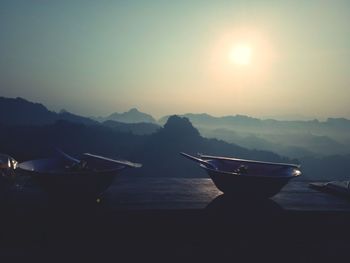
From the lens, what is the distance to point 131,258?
204cm

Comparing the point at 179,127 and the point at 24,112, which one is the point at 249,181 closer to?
the point at 179,127

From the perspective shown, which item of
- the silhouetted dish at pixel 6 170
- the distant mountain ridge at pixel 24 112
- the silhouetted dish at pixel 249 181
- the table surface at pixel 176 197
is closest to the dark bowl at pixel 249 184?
the silhouetted dish at pixel 249 181

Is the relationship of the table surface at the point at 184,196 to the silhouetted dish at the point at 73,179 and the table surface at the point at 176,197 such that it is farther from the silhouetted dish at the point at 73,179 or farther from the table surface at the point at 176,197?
the silhouetted dish at the point at 73,179

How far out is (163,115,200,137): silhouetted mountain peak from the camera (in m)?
91.3

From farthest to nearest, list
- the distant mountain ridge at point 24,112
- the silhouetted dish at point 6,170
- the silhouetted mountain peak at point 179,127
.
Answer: the distant mountain ridge at point 24,112 < the silhouetted mountain peak at point 179,127 < the silhouetted dish at point 6,170

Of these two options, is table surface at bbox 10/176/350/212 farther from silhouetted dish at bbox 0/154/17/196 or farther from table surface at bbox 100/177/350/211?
silhouetted dish at bbox 0/154/17/196

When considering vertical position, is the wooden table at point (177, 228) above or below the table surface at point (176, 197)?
below

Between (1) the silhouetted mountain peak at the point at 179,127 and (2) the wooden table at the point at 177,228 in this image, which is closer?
(2) the wooden table at the point at 177,228

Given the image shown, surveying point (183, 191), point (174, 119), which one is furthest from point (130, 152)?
point (183, 191)

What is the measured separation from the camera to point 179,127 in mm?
93188

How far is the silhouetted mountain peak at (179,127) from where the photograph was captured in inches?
3595

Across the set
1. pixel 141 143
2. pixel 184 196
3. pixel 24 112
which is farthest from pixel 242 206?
pixel 24 112

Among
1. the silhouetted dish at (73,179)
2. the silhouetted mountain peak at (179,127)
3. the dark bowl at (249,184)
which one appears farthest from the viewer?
the silhouetted mountain peak at (179,127)

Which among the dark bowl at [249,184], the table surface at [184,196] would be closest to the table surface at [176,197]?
the table surface at [184,196]
